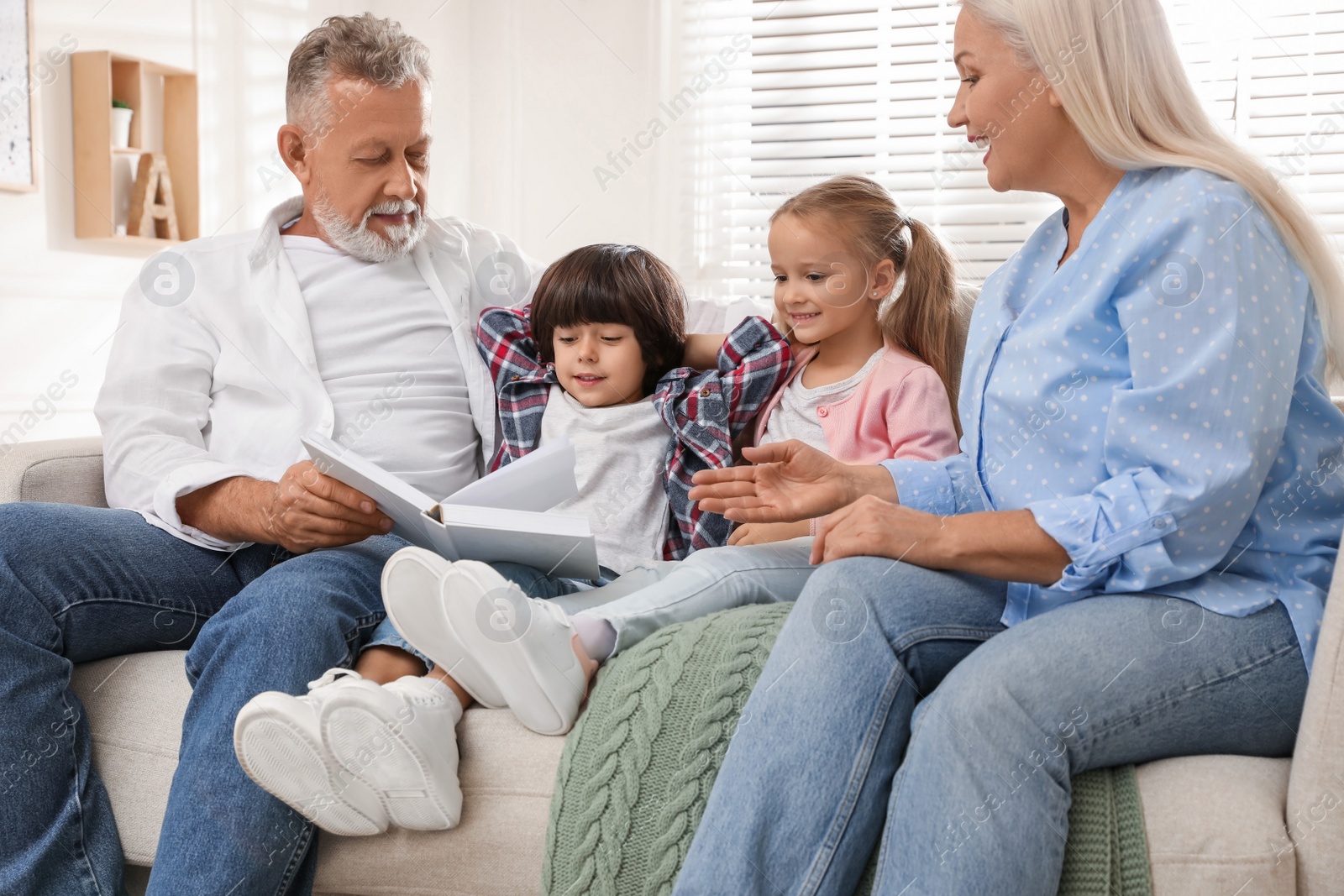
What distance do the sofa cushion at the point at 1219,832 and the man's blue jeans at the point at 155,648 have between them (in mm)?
Answer: 798

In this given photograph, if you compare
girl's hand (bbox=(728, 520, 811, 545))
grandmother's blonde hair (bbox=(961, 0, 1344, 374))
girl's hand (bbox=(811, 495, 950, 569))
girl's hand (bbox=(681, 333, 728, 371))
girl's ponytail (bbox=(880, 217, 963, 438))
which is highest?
grandmother's blonde hair (bbox=(961, 0, 1344, 374))

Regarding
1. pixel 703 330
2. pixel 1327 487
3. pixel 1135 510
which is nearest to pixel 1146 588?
pixel 1135 510

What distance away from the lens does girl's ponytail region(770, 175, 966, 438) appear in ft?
5.28

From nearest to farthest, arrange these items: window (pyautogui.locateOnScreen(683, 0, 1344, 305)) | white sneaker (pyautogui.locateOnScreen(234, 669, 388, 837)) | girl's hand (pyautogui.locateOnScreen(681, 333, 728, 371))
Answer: white sneaker (pyautogui.locateOnScreen(234, 669, 388, 837)) < girl's hand (pyautogui.locateOnScreen(681, 333, 728, 371)) < window (pyautogui.locateOnScreen(683, 0, 1344, 305))

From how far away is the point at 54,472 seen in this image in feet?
5.07

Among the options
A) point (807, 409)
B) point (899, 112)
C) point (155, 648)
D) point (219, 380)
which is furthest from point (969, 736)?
point (899, 112)

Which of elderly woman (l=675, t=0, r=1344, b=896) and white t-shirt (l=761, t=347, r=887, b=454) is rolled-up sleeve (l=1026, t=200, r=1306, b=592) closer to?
elderly woman (l=675, t=0, r=1344, b=896)

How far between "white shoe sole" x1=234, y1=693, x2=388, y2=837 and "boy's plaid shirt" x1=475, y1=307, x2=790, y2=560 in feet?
2.07

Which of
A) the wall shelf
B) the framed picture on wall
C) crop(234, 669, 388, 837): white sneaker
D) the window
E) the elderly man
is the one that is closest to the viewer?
crop(234, 669, 388, 837): white sneaker

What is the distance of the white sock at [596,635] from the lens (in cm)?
118

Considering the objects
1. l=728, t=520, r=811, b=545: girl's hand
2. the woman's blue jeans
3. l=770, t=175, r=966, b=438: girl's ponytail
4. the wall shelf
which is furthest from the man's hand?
the wall shelf

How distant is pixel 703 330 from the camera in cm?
181

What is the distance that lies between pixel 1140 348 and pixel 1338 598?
10.3 inches

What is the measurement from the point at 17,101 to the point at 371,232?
1451 mm
